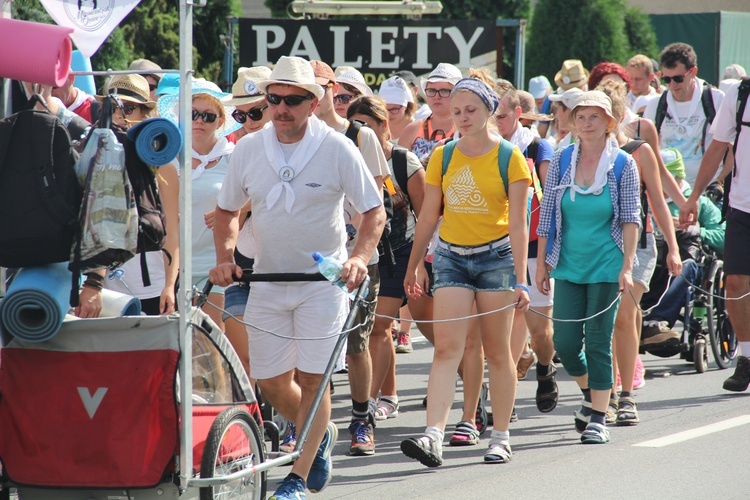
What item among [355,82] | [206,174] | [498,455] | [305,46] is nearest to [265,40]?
[305,46]

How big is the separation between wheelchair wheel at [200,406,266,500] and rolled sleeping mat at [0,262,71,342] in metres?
0.72

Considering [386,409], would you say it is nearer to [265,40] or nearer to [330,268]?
[330,268]

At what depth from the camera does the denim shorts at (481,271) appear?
6.39 m

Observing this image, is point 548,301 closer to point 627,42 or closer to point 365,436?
point 365,436

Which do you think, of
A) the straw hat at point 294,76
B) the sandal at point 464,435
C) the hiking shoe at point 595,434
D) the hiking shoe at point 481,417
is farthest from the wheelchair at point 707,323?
the straw hat at point 294,76

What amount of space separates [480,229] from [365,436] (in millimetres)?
1355

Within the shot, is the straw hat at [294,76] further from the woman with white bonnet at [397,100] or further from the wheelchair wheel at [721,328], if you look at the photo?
the wheelchair wheel at [721,328]

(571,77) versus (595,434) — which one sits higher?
(571,77)

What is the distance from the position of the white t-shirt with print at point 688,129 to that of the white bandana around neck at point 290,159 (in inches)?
259

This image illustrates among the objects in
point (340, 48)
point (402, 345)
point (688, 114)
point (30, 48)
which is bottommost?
point (402, 345)

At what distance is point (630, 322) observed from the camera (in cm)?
729

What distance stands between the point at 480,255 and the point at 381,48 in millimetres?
7956

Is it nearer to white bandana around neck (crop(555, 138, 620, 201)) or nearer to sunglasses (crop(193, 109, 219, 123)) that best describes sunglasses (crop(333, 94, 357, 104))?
sunglasses (crop(193, 109, 219, 123))

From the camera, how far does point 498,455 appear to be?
21.0 feet
